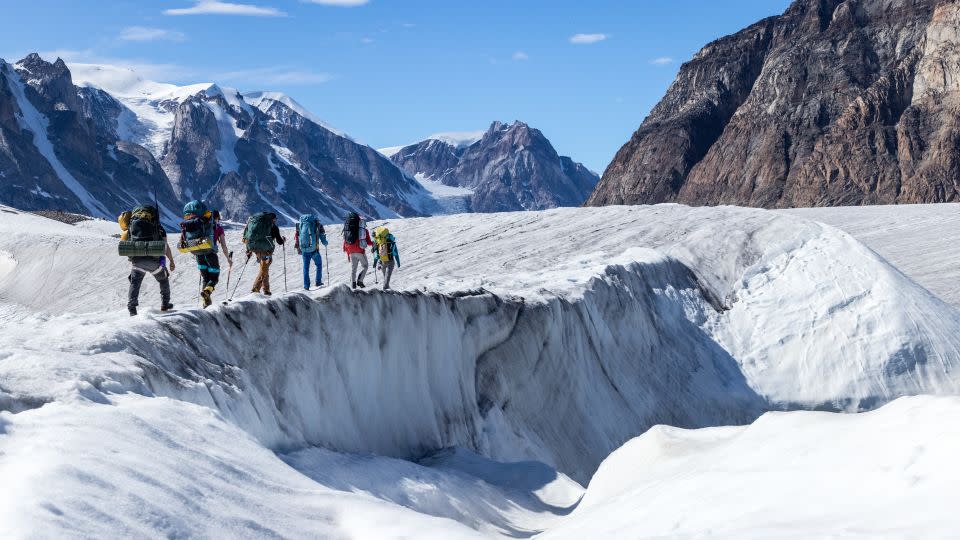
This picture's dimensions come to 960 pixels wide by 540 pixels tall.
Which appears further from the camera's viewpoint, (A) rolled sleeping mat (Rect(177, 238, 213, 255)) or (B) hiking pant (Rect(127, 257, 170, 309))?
(A) rolled sleeping mat (Rect(177, 238, 213, 255))

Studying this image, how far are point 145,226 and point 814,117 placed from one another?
6296 inches

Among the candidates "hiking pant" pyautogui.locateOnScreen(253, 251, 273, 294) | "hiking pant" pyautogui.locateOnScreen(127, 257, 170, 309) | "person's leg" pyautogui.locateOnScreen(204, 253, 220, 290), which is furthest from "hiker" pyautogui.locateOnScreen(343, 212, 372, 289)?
"hiking pant" pyautogui.locateOnScreen(127, 257, 170, 309)

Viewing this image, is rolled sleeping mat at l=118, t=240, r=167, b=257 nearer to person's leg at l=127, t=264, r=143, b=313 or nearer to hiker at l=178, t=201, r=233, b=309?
person's leg at l=127, t=264, r=143, b=313

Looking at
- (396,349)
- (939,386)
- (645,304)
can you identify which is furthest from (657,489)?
(939,386)

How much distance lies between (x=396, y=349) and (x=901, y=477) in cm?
1010

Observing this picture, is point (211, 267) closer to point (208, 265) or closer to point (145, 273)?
point (208, 265)

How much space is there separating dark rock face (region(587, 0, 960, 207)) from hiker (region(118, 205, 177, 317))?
140 metres

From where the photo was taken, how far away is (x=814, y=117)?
162125 millimetres

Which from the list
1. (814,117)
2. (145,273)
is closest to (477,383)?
(145,273)

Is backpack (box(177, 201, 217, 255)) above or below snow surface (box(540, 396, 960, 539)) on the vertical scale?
above

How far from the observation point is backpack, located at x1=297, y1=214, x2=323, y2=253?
18.5 metres

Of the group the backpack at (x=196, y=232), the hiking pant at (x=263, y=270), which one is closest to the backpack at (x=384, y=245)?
the hiking pant at (x=263, y=270)

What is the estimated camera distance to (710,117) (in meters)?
187

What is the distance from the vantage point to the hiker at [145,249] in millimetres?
13367
